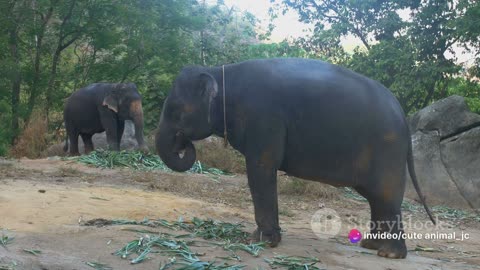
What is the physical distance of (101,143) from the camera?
15.3 m

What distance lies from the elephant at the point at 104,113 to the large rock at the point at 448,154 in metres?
5.46

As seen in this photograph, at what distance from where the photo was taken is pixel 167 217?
247 inches

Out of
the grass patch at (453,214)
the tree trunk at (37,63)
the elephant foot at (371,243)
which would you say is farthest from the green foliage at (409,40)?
the elephant foot at (371,243)

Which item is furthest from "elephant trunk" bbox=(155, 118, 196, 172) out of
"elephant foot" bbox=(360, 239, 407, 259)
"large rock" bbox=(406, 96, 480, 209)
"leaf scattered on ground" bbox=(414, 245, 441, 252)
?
"large rock" bbox=(406, 96, 480, 209)

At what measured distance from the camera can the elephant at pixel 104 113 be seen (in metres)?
13.4

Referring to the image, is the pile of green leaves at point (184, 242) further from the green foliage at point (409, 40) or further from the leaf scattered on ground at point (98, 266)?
the green foliage at point (409, 40)

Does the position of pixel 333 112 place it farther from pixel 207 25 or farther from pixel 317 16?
pixel 207 25

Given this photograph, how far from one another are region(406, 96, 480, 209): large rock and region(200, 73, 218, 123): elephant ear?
21.0ft

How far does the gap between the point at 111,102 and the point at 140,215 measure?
770cm

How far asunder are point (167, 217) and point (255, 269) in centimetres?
208

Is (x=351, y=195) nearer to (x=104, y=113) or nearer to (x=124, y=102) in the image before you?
(x=124, y=102)

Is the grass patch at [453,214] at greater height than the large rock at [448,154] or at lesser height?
lesser

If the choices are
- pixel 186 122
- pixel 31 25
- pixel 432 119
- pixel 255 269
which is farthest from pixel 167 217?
pixel 31 25

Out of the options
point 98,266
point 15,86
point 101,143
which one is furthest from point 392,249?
point 15,86
